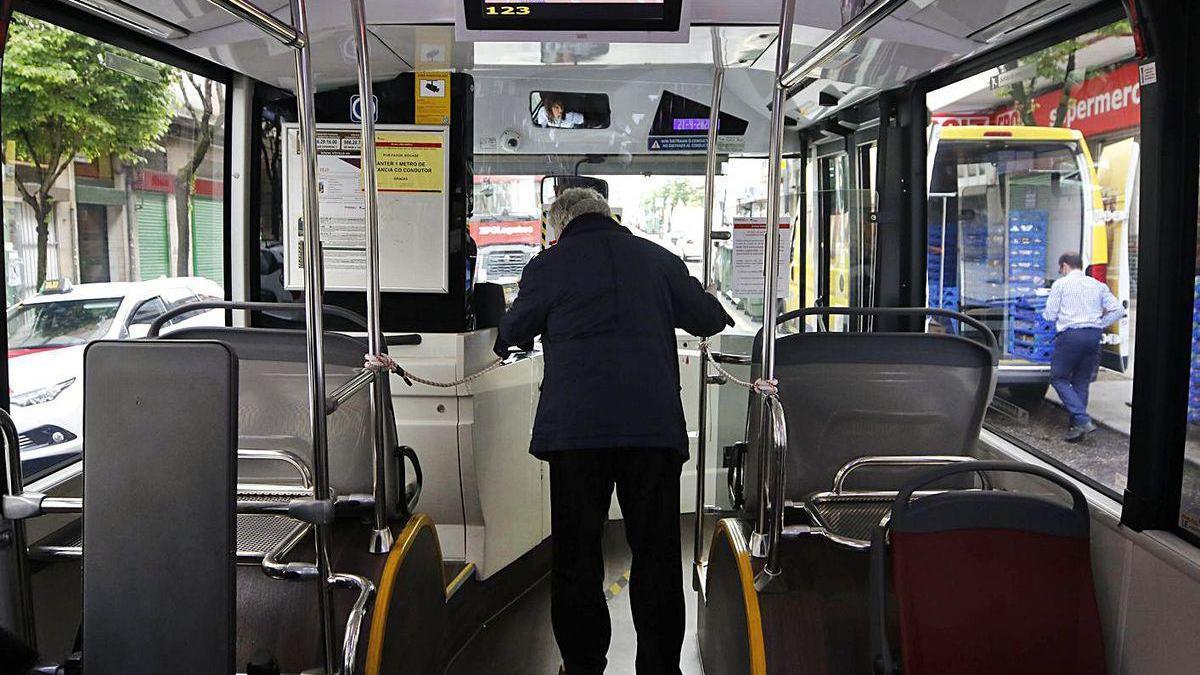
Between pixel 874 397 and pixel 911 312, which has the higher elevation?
pixel 911 312

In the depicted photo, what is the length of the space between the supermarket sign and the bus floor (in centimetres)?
247

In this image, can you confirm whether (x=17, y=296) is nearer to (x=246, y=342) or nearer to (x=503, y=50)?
(x=246, y=342)

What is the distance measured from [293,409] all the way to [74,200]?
3.26ft

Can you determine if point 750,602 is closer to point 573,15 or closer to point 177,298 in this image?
point 573,15

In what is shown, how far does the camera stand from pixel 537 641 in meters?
4.37

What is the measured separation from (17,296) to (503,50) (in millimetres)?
2095

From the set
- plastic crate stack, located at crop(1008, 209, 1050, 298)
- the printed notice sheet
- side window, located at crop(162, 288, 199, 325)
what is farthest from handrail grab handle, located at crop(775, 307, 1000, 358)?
side window, located at crop(162, 288, 199, 325)

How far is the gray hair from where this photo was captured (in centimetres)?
351

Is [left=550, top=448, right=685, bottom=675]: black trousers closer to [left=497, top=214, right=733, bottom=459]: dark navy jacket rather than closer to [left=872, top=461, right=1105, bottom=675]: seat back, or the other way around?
[left=497, top=214, right=733, bottom=459]: dark navy jacket

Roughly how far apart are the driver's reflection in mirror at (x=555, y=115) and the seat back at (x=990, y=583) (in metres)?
3.33

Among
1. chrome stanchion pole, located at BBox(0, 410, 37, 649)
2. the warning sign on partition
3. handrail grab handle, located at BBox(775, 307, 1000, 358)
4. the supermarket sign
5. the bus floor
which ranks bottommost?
the bus floor

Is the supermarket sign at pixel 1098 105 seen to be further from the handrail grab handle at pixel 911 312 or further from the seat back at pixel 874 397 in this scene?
the seat back at pixel 874 397

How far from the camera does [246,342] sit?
343 centimetres

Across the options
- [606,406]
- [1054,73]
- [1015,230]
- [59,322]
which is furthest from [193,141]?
[1015,230]
